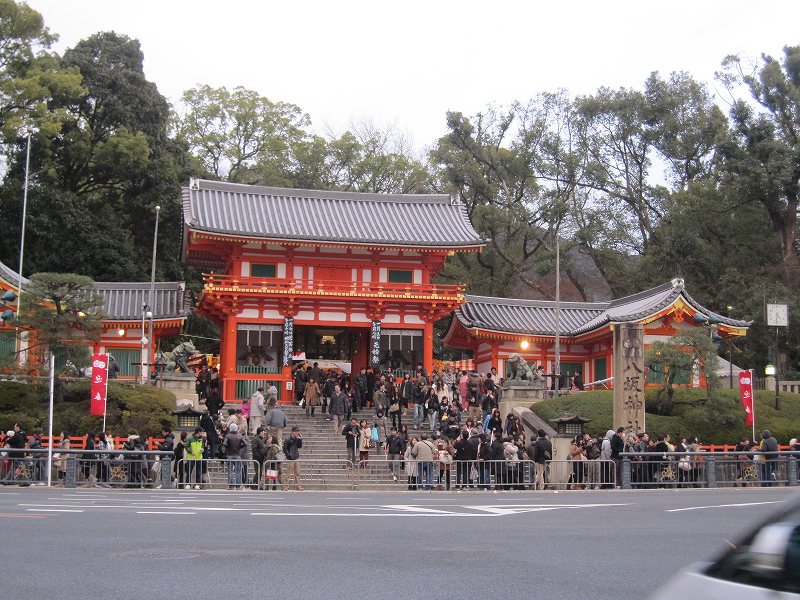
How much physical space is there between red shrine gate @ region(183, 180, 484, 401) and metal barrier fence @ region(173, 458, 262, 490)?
1619cm

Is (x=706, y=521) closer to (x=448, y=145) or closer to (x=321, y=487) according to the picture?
(x=321, y=487)

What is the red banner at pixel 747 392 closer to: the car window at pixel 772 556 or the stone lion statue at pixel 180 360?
the stone lion statue at pixel 180 360

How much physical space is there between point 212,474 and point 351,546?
1276 cm

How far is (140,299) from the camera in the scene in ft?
141

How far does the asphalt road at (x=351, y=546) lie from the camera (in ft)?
27.8

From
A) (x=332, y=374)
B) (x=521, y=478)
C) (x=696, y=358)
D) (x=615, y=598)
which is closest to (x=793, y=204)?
(x=696, y=358)

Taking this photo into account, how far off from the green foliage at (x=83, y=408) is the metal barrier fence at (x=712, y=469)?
14732mm

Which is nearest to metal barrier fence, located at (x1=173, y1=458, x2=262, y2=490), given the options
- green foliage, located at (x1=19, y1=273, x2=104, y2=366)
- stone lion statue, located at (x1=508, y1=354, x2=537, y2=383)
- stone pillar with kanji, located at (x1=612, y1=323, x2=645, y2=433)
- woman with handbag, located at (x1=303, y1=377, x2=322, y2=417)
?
green foliage, located at (x1=19, y1=273, x2=104, y2=366)

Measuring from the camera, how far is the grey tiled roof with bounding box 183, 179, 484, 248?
1635 inches

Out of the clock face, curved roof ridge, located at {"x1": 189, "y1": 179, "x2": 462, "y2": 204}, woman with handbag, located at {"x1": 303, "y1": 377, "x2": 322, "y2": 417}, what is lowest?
woman with handbag, located at {"x1": 303, "y1": 377, "x2": 322, "y2": 417}

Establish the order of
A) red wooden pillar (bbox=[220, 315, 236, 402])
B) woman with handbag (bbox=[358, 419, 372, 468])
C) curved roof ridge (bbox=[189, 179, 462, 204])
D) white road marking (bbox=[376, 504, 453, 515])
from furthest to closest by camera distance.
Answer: curved roof ridge (bbox=[189, 179, 462, 204]) → red wooden pillar (bbox=[220, 315, 236, 402]) → woman with handbag (bbox=[358, 419, 372, 468]) → white road marking (bbox=[376, 504, 453, 515])

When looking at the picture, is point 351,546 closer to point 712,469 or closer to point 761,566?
point 761,566

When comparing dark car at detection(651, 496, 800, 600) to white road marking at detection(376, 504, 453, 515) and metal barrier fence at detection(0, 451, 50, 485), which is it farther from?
metal barrier fence at detection(0, 451, 50, 485)

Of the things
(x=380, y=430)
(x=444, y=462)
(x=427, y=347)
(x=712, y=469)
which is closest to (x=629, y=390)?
(x=712, y=469)
